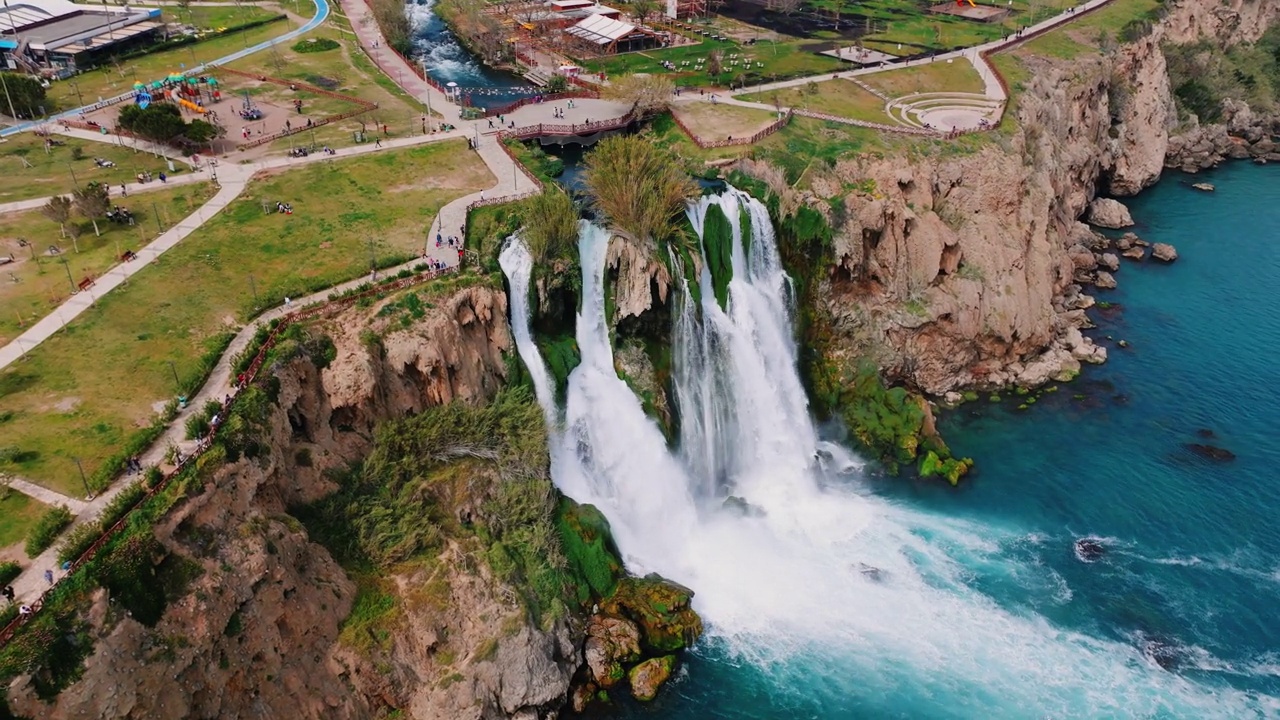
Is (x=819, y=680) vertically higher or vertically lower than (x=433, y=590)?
lower

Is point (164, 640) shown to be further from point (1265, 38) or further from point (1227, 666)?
point (1265, 38)

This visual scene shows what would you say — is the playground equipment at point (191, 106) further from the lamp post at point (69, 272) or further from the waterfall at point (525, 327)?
the waterfall at point (525, 327)

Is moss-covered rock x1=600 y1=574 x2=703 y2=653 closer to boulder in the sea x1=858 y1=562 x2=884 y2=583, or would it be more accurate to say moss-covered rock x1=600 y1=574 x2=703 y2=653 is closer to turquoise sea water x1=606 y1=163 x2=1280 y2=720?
turquoise sea water x1=606 y1=163 x2=1280 y2=720

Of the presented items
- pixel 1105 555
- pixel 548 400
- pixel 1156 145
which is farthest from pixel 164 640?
pixel 1156 145

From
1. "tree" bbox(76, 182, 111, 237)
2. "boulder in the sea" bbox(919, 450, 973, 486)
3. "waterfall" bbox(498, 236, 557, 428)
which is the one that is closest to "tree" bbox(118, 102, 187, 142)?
"tree" bbox(76, 182, 111, 237)

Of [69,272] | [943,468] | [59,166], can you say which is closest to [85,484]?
[69,272]

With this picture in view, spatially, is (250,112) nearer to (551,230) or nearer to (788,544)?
(551,230)

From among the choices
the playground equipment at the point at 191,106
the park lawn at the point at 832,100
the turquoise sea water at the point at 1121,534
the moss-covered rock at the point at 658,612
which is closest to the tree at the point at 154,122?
the playground equipment at the point at 191,106

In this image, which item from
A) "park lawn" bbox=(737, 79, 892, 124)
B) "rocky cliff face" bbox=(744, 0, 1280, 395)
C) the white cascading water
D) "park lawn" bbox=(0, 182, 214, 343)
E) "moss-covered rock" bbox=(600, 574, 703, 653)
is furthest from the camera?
"park lawn" bbox=(737, 79, 892, 124)
